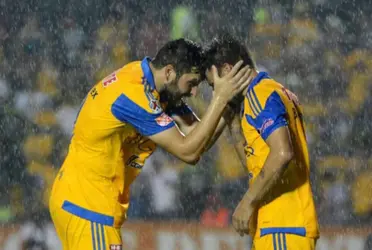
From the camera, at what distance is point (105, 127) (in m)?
5.36

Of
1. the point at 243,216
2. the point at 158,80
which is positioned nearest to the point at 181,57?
the point at 158,80

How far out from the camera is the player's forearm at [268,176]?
498 cm

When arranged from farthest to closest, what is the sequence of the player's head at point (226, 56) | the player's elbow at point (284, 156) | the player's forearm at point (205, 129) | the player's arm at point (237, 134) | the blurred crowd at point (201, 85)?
the blurred crowd at point (201, 85) → the player's arm at point (237, 134) → the player's head at point (226, 56) → the player's forearm at point (205, 129) → the player's elbow at point (284, 156)

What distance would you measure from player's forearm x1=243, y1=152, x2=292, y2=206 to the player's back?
0.73m

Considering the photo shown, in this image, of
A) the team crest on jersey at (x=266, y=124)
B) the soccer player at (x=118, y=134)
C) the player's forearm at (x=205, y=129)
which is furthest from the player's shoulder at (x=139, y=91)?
the team crest on jersey at (x=266, y=124)

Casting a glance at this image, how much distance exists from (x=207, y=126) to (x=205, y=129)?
2 centimetres

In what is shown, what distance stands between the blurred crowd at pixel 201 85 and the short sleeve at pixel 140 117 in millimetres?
3354

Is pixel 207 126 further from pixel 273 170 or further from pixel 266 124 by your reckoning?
pixel 273 170

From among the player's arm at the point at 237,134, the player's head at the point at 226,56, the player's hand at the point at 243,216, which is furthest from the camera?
the player's arm at the point at 237,134

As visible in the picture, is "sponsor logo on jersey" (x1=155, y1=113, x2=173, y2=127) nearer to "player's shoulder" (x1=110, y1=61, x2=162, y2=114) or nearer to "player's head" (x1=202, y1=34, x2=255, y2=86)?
"player's shoulder" (x1=110, y1=61, x2=162, y2=114)

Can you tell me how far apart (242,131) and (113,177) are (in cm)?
80

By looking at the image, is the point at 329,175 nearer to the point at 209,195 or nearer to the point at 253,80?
the point at 209,195

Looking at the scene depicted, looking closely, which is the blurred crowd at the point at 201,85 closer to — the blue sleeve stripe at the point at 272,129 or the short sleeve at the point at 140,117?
the short sleeve at the point at 140,117

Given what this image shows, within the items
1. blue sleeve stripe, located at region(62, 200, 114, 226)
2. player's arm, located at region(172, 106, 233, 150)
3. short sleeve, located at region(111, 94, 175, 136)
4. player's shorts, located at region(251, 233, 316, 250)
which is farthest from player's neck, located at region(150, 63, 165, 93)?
player's shorts, located at region(251, 233, 316, 250)
